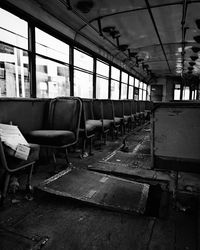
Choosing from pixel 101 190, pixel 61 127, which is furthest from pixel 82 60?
pixel 101 190

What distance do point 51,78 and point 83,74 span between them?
70.0 inches

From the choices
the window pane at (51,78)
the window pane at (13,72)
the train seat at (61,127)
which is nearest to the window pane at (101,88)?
the window pane at (51,78)

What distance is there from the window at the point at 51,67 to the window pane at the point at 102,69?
7.64ft

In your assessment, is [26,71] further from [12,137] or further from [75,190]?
[75,190]

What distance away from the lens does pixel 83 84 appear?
6.18 meters

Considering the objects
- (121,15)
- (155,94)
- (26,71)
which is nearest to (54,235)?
(26,71)

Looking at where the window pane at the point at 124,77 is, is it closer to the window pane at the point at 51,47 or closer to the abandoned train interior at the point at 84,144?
the abandoned train interior at the point at 84,144

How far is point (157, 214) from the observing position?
1.82 m

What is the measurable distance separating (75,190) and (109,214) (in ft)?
1.70

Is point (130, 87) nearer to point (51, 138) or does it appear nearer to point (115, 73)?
point (115, 73)

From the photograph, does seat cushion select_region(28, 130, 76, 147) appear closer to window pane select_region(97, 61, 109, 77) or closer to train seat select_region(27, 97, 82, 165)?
train seat select_region(27, 97, 82, 165)

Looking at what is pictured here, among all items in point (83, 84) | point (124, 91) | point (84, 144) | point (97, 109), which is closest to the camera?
point (84, 144)

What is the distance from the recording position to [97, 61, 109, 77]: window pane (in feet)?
24.3

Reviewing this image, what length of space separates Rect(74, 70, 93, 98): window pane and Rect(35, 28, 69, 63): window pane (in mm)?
678
